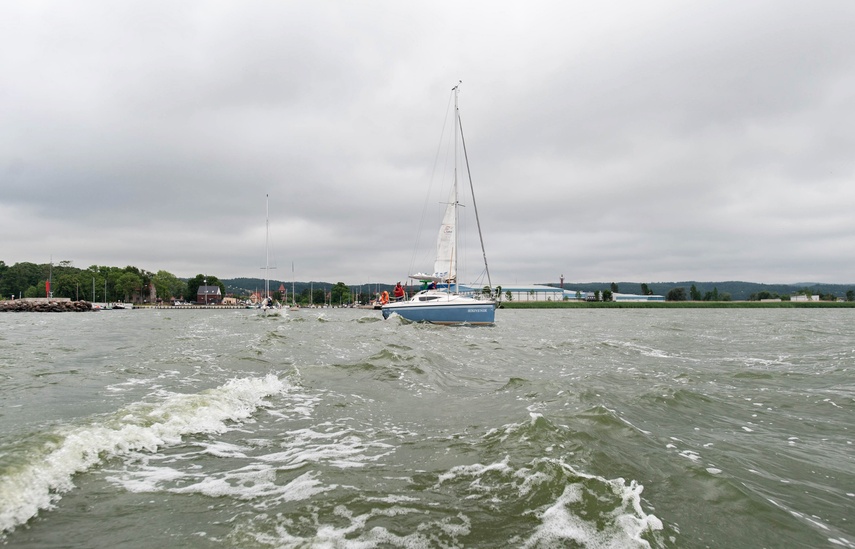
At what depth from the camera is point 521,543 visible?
11.6ft

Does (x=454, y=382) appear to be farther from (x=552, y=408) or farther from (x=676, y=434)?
(x=676, y=434)

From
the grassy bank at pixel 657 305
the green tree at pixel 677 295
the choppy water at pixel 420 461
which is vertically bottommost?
the grassy bank at pixel 657 305

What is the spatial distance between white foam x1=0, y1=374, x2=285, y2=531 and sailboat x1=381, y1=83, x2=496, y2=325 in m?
26.4

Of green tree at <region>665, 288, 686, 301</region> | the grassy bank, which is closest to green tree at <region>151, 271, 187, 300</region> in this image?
the grassy bank

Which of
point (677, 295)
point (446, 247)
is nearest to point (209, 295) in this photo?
point (446, 247)

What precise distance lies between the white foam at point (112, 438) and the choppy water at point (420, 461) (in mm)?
29

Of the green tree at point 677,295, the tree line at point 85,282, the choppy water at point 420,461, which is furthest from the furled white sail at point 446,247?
the green tree at point 677,295

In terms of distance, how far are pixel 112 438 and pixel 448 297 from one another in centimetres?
3054

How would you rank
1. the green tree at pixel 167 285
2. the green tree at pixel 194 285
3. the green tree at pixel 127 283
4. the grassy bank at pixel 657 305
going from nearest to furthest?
the grassy bank at pixel 657 305 → the green tree at pixel 127 283 → the green tree at pixel 167 285 → the green tree at pixel 194 285

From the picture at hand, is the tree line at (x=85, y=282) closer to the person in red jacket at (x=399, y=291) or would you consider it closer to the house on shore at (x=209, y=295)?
the house on shore at (x=209, y=295)

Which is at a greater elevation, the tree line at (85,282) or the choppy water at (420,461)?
the tree line at (85,282)

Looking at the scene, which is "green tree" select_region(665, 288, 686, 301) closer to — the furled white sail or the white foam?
the furled white sail

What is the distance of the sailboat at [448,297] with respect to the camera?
3541 centimetres

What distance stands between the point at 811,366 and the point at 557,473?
563 inches
